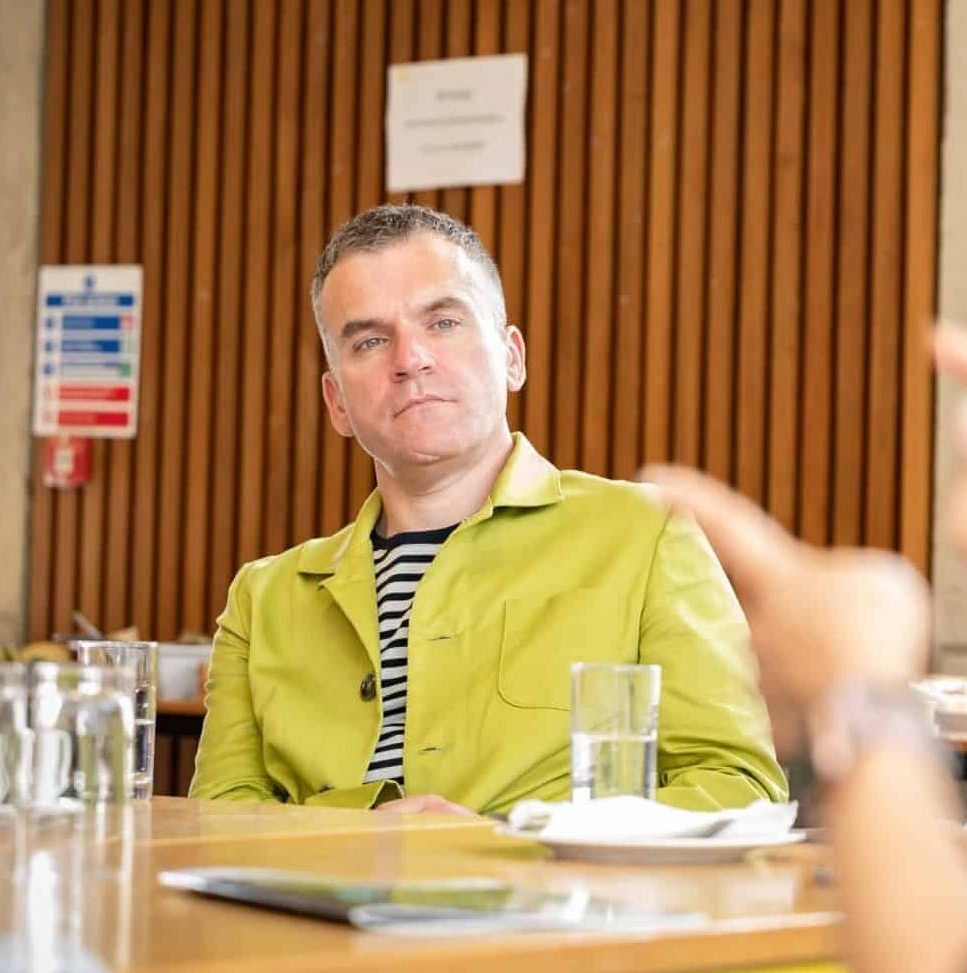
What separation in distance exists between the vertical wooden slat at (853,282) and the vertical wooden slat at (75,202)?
266 centimetres

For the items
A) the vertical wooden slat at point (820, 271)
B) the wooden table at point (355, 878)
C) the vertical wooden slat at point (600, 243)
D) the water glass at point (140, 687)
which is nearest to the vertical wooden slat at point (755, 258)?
the vertical wooden slat at point (820, 271)

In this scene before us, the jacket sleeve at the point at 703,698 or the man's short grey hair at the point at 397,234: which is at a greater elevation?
the man's short grey hair at the point at 397,234

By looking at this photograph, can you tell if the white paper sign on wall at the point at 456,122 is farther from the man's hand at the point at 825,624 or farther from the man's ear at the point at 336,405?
the man's hand at the point at 825,624

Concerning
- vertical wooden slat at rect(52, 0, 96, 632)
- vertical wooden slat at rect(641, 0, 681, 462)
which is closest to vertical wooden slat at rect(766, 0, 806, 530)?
vertical wooden slat at rect(641, 0, 681, 462)

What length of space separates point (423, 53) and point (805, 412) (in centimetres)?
174

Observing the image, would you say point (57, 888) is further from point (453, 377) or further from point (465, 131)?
point (465, 131)

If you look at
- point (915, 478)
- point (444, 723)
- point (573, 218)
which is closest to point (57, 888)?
point (444, 723)

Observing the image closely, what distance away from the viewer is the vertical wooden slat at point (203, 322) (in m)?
6.52

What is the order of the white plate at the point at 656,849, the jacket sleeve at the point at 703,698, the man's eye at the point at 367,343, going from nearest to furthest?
the white plate at the point at 656,849 → the jacket sleeve at the point at 703,698 → the man's eye at the point at 367,343

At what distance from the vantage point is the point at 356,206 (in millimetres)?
6348

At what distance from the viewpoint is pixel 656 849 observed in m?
1.60

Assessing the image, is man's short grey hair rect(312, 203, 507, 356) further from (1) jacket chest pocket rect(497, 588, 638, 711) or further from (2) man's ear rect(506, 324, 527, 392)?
(1) jacket chest pocket rect(497, 588, 638, 711)

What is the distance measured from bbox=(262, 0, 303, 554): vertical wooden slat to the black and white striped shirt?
3426mm

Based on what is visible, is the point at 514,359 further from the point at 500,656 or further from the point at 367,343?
the point at 500,656
